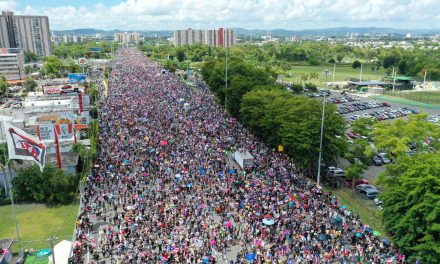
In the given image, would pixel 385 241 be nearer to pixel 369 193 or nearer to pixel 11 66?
pixel 369 193

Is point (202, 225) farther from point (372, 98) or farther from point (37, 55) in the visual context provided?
point (37, 55)

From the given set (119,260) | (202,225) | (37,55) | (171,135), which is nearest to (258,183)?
(202,225)

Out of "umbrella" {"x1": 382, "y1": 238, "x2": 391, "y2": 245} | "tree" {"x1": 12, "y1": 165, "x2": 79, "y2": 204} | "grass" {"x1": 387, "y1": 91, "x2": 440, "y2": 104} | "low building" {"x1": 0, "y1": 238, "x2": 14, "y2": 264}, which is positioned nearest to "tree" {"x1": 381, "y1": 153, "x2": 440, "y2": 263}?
"umbrella" {"x1": 382, "y1": 238, "x2": 391, "y2": 245}

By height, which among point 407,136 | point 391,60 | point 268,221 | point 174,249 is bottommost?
point 174,249

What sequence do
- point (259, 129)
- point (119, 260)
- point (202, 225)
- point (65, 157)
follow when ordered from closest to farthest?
point (119, 260) < point (202, 225) < point (65, 157) < point (259, 129)

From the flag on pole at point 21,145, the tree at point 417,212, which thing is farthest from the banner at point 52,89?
the tree at point 417,212

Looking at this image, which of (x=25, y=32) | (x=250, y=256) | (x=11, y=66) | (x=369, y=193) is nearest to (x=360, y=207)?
(x=369, y=193)
